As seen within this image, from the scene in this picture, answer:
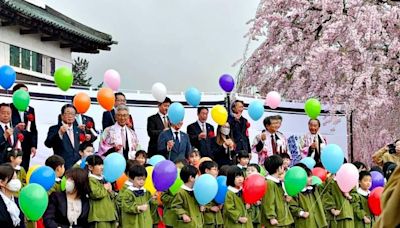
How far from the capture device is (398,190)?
2.07 m

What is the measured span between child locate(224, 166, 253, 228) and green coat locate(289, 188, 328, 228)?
714 mm

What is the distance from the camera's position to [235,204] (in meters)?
7.63

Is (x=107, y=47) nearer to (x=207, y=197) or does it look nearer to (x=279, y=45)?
(x=279, y=45)

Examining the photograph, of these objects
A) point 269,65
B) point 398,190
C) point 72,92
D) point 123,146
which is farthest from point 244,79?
point 398,190

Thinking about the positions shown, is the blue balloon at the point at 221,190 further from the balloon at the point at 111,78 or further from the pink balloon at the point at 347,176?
the balloon at the point at 111,78

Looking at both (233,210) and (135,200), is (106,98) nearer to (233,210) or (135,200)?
(135,200)

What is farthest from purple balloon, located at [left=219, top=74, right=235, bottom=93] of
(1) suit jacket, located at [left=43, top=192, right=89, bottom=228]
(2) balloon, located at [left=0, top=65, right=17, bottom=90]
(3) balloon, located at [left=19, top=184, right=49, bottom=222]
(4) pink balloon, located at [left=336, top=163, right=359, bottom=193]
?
(3) balloon, located at [left=19, top=184, right=49, bottom=222]

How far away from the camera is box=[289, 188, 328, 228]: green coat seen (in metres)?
8.09

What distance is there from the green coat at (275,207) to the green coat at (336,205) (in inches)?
28.8

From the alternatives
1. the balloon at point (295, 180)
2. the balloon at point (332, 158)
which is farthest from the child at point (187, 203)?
the balloon at point (332, 158)

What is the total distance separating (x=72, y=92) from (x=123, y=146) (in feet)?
8.86

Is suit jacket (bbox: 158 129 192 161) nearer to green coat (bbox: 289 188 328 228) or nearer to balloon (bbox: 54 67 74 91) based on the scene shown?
balloon (bbox: 54 67 74 91)

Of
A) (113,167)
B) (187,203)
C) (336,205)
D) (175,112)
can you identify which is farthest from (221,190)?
(336,205)

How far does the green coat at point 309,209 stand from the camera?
8086mm
